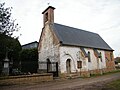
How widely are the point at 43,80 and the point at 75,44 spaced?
9.53 meters

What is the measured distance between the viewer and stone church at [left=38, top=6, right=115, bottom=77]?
22406 millimetres

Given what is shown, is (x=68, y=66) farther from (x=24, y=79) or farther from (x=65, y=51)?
(x=24, y=79)

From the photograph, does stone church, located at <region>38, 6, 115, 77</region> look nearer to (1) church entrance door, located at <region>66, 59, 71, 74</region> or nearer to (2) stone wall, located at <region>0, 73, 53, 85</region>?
(1) church entrance door, located at <region>66, 59, 71, 74</region>

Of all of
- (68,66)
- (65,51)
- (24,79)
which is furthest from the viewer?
(68,66)

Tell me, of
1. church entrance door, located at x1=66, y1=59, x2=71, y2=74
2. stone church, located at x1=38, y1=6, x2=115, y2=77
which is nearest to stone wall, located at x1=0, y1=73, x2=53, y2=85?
stone church, located at x1=38, y1=6, x2=115, y2=77

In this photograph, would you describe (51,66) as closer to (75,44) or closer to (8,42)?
(75,44)

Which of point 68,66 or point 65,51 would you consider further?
point 68,66

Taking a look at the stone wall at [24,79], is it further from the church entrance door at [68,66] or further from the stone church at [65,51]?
the church entrance door at [68,66]

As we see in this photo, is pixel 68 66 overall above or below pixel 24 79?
above

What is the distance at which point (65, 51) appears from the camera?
22.6m

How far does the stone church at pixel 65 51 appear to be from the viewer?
73.5 feet

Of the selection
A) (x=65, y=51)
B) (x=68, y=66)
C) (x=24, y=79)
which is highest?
(x=65, y=51)

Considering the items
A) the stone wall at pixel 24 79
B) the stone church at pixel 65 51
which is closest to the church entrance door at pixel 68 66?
the stone church at pixel 65 51

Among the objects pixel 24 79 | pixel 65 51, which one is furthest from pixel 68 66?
pixel 24 79
